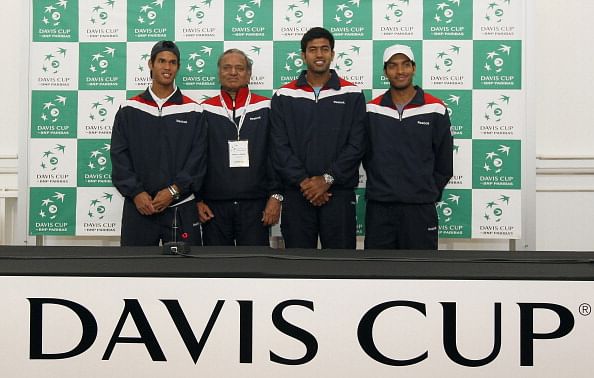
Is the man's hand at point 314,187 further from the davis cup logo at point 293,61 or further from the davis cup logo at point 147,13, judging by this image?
the davis cup logo at point 147,13


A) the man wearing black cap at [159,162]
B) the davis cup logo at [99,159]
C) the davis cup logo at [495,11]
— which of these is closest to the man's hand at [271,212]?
the man wearing black cap at [159,162]

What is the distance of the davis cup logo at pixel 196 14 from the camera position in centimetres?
357

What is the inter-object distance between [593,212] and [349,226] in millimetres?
1573

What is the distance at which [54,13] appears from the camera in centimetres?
360

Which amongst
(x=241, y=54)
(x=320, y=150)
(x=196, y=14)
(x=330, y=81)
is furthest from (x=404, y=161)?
(x=196, y=14)

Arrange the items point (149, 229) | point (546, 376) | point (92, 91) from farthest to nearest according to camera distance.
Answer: point (92, 91) < point (149, 229) < point (546, 376)

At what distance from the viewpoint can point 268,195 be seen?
3365 millimetres

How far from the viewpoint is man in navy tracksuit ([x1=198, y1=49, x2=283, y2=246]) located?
129 inches

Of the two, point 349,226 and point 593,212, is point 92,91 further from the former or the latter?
point 593,212

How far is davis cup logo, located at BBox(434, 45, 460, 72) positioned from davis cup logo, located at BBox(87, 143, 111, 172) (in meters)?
1.94

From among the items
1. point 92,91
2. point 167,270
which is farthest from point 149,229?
A: point 167,270

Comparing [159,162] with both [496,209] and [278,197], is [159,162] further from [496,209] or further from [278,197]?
[496,209]

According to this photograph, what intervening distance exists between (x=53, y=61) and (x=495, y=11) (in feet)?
8.28

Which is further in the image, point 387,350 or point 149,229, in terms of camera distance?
point 149,229
